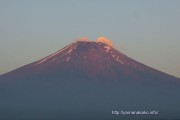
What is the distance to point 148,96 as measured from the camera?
4481cm

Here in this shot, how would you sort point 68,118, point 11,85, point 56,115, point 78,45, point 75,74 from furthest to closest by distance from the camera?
point 78,45, point 75,74, point 11,85, point 56,115, point 68,118

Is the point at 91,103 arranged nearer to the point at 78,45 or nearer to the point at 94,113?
the point at 94,113

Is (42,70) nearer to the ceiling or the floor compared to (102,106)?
nearer to the ceiling

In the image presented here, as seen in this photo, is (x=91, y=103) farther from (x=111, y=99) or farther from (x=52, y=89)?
(x=52, y=89)

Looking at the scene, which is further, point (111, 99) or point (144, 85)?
point (144, 85)

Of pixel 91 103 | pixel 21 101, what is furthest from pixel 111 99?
pixel 21 101

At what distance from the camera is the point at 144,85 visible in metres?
48.1

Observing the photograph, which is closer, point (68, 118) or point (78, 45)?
point (68, 118)

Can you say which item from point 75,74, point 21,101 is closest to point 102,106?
point 75,74

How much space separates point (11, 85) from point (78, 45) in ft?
32.4

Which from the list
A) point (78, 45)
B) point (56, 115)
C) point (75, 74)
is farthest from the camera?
point (78, 45)

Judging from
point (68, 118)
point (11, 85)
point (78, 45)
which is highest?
point (78, 45)

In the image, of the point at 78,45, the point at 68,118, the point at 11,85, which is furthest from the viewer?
the point at 78,45

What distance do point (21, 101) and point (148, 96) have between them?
454 inches
